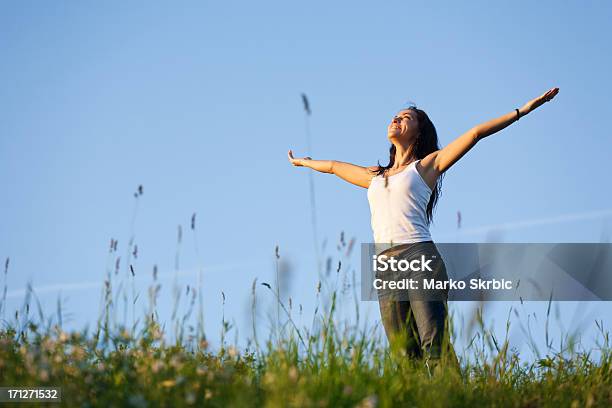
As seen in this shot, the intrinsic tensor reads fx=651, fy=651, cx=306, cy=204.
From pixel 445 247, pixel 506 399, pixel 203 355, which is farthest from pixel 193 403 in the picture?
pixel 445 247


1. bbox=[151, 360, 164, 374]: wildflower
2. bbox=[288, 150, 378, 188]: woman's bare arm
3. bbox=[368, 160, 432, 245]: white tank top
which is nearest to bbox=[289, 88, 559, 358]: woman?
bbox=[368, 160, 432, 245]: white tank top

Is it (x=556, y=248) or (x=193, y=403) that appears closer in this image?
(x=193, y=403)

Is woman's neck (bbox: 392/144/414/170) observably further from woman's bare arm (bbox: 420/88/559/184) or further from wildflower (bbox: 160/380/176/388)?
wildflower (bbox: 160/380/176/388)

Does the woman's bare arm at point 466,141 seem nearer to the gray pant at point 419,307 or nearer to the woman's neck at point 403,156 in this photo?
the woman's neck at point 403,156

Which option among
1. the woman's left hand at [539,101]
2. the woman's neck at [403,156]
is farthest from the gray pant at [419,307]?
the woman's left hand at [539,101]

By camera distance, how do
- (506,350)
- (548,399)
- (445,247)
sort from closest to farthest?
(548,399) < (506,350) < (445,247)

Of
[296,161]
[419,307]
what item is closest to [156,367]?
[419,307]

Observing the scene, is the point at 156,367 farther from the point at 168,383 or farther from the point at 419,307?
the point at 419,307

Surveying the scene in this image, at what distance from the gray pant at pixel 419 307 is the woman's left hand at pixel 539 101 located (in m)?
1.51

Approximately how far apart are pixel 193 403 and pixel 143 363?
755 mm

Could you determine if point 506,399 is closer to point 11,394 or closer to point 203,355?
point 203,355

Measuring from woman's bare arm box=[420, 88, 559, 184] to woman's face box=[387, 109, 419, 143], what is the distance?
1.49ft

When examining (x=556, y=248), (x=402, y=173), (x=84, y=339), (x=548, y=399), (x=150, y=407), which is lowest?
(x=548, y=399)

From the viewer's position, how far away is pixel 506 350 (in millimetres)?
5109
